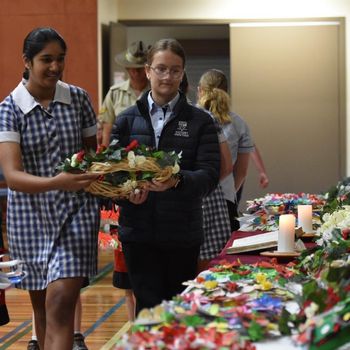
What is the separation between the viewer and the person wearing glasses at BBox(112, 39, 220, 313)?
13.2 feet

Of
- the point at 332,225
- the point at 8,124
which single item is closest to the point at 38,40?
the point at 8,124

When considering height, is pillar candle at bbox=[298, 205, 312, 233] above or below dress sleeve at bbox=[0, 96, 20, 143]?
below

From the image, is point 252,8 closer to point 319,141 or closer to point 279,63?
point 279,63

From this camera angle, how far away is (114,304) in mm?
7055

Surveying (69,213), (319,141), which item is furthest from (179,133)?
(319,141)

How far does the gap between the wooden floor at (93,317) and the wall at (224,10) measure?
3.81m

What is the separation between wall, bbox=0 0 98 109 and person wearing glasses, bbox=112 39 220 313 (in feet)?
20.8

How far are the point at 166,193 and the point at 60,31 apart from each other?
22.1 ft

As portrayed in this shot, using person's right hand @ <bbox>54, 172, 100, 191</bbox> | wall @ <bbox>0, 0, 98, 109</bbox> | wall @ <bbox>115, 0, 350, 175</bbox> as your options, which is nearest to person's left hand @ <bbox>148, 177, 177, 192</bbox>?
person's right hand @ <bbox>54, 172, 100, 191</bbox>

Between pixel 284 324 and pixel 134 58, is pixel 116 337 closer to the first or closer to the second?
pixel 134 58

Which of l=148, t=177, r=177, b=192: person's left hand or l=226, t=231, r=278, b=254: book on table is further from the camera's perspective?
l=226, t=231, r=278, b=254: book on table

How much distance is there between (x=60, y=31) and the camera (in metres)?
10.5

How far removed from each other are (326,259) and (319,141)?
27.0 feet

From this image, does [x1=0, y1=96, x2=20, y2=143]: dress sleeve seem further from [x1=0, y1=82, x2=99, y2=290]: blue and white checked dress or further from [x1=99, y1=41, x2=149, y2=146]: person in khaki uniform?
[x1=99, y1=41, x2=149, y2=146]: person in khaki uniform
